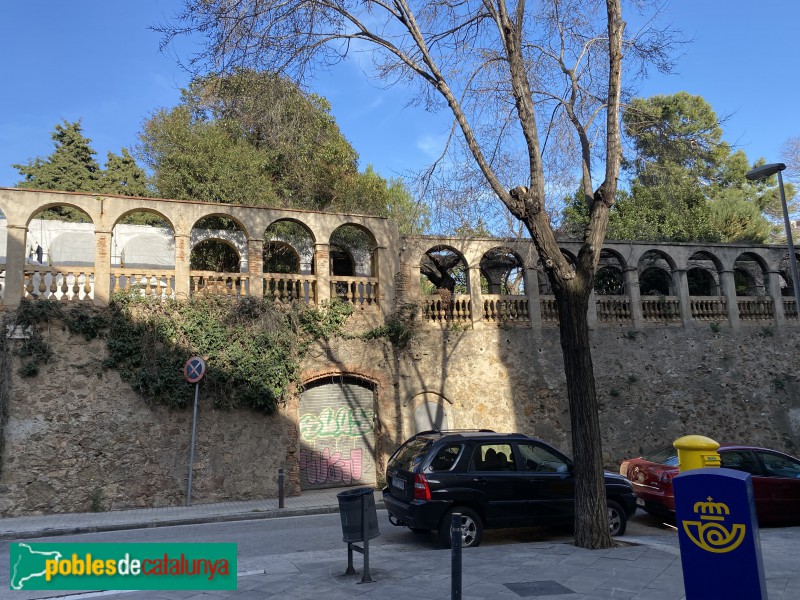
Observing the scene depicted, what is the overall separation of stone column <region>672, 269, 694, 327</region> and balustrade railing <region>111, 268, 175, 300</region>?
15.3 m

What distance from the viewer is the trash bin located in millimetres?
6859

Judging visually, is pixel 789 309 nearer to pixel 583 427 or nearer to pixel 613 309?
pixel 613 309

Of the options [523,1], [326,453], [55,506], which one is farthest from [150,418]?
[523,1]

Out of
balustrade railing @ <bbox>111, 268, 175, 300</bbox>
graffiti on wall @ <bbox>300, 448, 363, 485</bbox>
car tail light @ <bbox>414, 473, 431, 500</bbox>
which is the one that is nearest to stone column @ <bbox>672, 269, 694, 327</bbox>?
graffiti on wall @ <bbox>300, 448, 363, 485</bbox>

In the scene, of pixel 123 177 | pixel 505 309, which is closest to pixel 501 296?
pixel 505 309

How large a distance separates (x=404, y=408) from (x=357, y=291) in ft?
11.0

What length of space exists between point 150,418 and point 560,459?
9.05 m

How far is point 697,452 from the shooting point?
250 inches

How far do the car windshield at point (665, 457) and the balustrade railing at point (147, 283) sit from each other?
11.1m

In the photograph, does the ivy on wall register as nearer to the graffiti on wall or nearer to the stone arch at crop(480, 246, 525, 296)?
the graffiti on wall

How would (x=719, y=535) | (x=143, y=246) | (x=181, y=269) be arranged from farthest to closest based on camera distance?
(x=143, y=246), (x=181, y=269), (x=719, y=535)

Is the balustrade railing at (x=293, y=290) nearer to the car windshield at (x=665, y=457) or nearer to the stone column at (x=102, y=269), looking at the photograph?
the stone column at (x=102, y=269)

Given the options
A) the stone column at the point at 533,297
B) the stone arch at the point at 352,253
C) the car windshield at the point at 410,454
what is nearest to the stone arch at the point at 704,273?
the stone column at the point at 533,297

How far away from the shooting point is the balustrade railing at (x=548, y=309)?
17566 mm
